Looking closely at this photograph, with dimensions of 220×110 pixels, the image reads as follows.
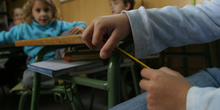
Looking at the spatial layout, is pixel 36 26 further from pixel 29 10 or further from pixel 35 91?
pixel 35 91

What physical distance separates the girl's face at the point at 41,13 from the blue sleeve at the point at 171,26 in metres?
1.39

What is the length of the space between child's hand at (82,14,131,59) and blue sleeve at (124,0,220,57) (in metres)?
0.02

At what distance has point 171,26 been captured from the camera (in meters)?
0.45

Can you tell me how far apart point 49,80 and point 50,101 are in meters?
0.98

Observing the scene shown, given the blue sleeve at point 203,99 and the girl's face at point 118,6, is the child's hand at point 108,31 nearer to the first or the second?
the blue sleeve at point 203,99

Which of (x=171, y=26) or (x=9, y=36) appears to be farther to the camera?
(x=9, y=36)

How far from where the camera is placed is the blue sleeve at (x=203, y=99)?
22 centimetres

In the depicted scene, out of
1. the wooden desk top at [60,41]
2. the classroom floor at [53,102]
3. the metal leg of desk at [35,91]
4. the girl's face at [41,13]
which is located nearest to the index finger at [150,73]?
the wooden desk top at [60,41]

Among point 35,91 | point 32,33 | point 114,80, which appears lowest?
point 35,91

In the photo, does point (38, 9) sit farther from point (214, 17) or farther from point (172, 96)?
point (172, 96)

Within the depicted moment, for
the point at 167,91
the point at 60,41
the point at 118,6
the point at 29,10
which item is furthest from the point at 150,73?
the point at 29,10

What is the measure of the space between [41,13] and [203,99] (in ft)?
5.39

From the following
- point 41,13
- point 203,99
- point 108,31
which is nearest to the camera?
point 203,99

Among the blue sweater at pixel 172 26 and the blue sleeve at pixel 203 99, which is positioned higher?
the blue sweater at pixel 172 26
